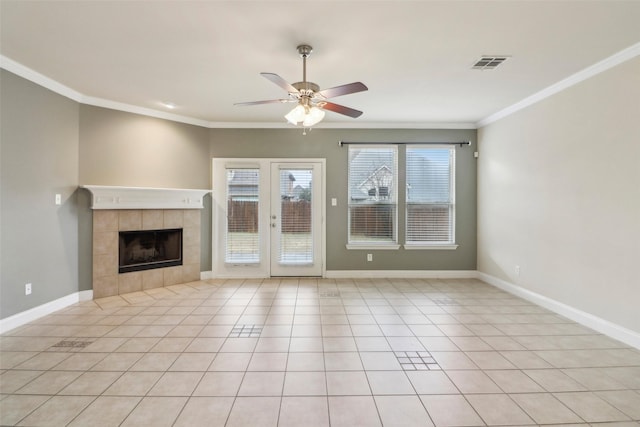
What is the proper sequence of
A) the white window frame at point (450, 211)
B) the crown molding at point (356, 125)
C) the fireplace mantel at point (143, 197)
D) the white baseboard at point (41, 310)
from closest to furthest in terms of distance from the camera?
the white baseboard at point (41, 310) → the fireplace mantel at point (143, 197) → the crown molding at point (356, 125) → the white window frame at point (450, 211)

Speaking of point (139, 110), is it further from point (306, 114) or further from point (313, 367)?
point (313, 367)

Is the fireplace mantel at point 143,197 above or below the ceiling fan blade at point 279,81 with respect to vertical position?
below

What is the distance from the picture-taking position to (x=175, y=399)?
207 centimetres

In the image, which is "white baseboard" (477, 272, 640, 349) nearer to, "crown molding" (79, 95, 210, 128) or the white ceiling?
the white ceiling

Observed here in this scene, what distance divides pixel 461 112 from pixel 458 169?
107 centimetres

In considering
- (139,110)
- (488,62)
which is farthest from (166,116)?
(488,62)

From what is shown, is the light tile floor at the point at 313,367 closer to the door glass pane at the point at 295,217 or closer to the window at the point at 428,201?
the door glass pane at the point at 295,217

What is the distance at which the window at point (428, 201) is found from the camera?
18.2 ft

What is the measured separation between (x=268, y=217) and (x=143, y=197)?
1.94 metres

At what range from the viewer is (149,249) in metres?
4.90

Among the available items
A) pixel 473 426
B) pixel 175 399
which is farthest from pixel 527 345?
pixel 175 399

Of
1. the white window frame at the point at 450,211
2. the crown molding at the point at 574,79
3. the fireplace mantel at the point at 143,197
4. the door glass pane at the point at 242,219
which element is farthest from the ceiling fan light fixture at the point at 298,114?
the white window frame at the point at 450,211

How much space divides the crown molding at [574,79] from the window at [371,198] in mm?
1814

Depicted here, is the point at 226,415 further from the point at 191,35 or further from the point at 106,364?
the point at 191,35
